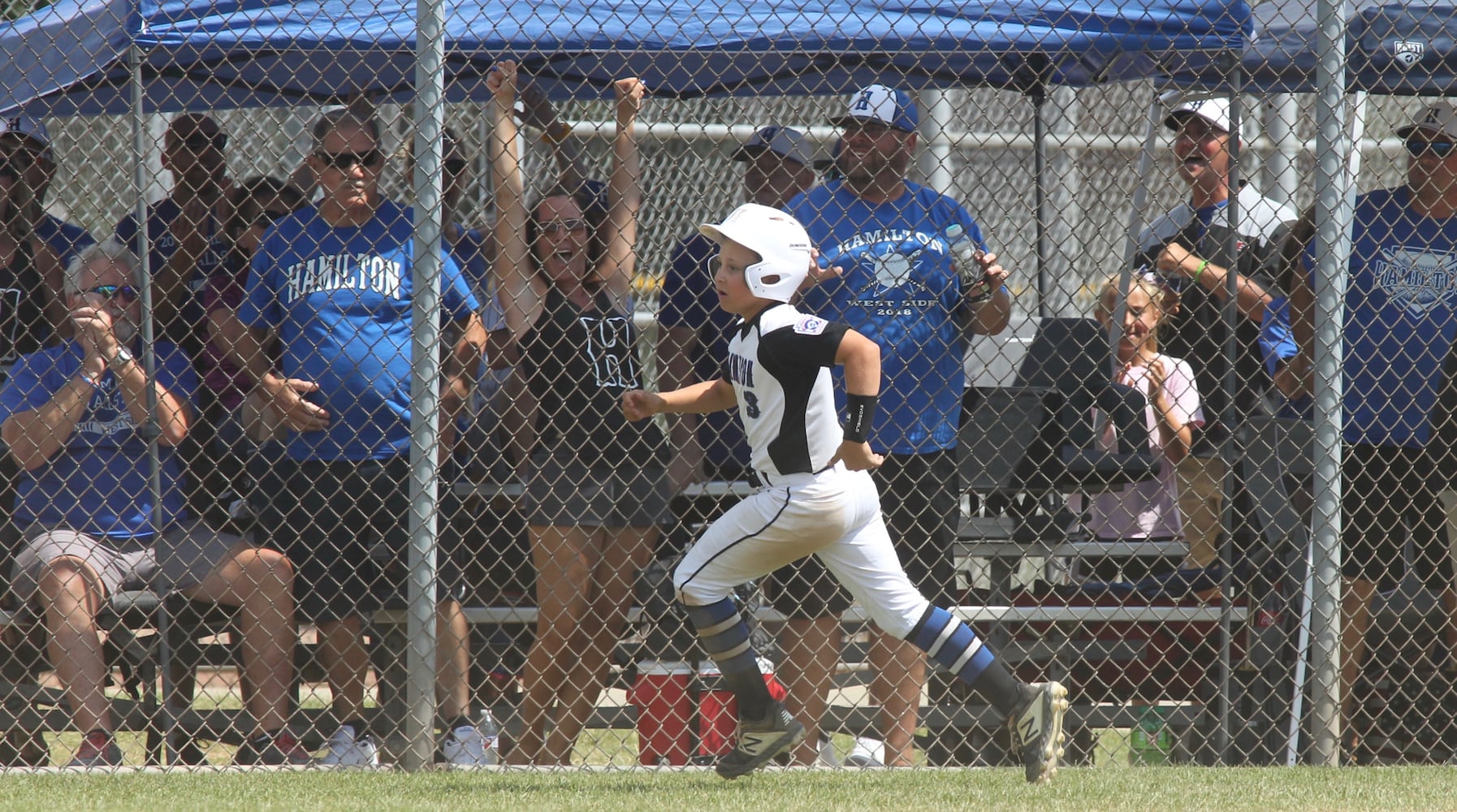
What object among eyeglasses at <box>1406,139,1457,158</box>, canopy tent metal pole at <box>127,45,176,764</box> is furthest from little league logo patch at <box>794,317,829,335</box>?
eyeglasses at <box>1406,139,1457,158</box>

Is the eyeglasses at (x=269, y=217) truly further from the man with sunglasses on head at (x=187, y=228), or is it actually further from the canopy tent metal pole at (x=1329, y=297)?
the canopy tent metal pole at (x=1329, y=297)

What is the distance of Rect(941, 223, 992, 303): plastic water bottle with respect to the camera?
4.63m

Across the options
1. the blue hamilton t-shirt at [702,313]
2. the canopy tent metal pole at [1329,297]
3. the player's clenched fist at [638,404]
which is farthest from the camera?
the blue hamilton t-shirt at [702,313]

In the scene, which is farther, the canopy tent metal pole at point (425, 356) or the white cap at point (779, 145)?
Answer: the white cap at point (779, 145)

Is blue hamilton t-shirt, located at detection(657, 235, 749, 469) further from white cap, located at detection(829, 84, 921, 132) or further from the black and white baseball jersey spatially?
the black and white baseball jersey

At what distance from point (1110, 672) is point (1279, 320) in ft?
4.66

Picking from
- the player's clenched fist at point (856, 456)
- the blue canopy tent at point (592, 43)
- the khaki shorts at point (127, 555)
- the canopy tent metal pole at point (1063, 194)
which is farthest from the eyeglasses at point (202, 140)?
the canopy tent metal pole at point (1063, 194)

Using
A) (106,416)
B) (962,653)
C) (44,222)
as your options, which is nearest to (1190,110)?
(962,653)

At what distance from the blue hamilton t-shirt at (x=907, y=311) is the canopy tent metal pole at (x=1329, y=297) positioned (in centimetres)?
103

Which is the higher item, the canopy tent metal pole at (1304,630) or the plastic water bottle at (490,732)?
the canopy tent metal pole at (1304,630)

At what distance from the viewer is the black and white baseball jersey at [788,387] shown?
3.87 m

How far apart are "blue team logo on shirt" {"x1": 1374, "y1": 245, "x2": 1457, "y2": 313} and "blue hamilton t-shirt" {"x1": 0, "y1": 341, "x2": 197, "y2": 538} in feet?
13.1

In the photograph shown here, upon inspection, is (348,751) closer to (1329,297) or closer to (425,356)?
(425,356)

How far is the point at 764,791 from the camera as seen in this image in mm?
3945
